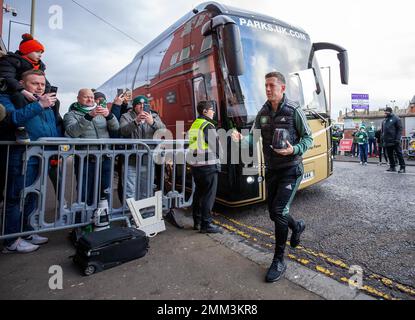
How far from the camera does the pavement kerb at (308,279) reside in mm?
2153

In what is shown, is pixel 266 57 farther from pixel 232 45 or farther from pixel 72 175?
pixel 72 175

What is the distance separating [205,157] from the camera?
12.0 feet

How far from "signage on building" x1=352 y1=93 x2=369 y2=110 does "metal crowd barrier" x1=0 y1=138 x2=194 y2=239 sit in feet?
54.2

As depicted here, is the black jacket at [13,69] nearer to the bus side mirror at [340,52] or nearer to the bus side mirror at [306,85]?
the bus side mirror at [306,85]

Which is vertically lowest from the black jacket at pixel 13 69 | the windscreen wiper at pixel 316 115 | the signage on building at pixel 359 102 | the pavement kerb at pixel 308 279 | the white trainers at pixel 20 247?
the pavement kerb at pixel 308 279

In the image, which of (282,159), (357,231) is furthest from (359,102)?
(282,159)

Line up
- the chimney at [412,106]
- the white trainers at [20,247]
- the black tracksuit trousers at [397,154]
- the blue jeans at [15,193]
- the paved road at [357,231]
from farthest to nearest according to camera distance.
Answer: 1. the chimney at [412,106]
2. the black tracksuit trousers at [397,154]
3. the white trainers at [20,247]
4. the blue jeans at [15,193]
5. the paved road at [357,231]

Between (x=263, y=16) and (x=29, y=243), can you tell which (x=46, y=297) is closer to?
(x=29, y=243)

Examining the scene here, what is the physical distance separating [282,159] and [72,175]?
2543 millimetres

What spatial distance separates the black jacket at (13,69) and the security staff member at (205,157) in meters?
2.19

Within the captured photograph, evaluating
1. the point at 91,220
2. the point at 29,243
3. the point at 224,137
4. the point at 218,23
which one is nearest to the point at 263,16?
the point at 218,23

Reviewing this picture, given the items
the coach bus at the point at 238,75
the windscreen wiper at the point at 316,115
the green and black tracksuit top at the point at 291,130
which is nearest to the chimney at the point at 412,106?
the coach bus at the point at 238,75

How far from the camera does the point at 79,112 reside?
3.65 metres
